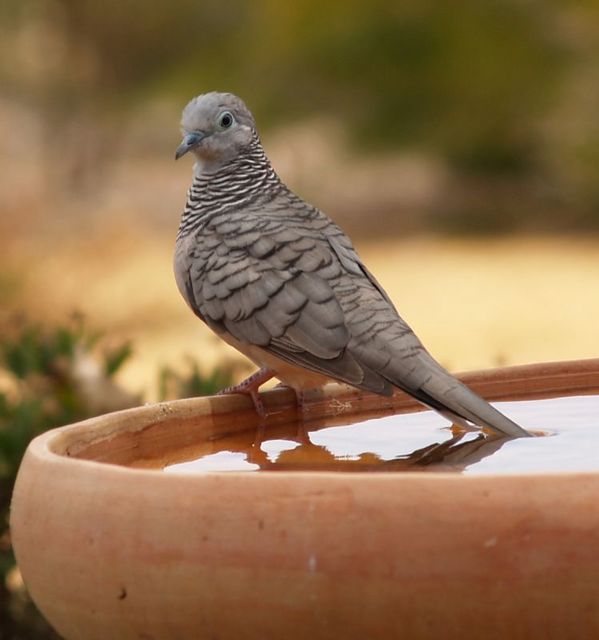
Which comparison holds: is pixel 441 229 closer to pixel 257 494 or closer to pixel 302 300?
pixel 302 300

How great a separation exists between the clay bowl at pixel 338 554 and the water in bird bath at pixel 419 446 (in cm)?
37

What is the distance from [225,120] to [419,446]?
70.8 inches

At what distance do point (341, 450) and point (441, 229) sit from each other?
15.9 meters

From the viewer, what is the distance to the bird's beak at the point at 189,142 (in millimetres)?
4211

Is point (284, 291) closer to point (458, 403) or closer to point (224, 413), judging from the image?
point (224, 413)

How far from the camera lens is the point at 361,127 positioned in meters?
18.2

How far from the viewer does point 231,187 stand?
172 inches

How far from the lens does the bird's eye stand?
4369mm

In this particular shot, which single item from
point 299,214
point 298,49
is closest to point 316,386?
point 299,214

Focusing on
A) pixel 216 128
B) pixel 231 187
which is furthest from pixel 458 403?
pixel 216 128

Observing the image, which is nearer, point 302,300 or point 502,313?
point 302,300

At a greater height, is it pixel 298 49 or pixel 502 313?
pixel 298 49

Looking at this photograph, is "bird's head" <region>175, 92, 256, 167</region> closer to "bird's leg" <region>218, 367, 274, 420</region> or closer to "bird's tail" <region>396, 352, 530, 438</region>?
"bird's leg" <region>218, 367, 274, 420</region>

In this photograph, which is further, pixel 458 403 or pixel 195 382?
pixel 195 382
